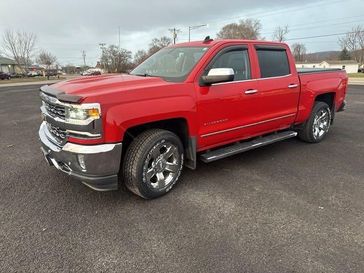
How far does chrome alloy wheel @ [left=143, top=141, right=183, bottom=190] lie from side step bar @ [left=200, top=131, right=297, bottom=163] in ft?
1.40

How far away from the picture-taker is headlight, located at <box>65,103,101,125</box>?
288 cm

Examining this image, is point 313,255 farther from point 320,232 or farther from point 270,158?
point 270,158

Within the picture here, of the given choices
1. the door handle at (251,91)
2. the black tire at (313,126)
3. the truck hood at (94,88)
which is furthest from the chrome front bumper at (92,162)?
the black tire at (313,126)

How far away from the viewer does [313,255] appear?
2.56m

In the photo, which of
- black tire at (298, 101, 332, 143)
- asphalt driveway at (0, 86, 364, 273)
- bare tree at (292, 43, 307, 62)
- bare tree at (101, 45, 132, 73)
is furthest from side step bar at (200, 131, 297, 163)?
bare tree at (292, 43, 307, 62)

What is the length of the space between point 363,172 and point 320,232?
204cm

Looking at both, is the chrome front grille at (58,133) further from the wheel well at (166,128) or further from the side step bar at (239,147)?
the side step bar at (239,147)

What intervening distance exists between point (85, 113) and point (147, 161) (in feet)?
2.95

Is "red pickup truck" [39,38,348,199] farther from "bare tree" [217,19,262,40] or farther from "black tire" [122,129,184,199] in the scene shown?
"bare tree" [217,19,262,40]

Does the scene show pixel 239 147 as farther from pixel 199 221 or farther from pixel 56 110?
pixel 56 110

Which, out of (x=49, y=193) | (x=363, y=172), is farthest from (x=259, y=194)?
(x=49, y=193)

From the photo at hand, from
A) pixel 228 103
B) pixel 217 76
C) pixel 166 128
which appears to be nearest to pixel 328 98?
pixel 228 103

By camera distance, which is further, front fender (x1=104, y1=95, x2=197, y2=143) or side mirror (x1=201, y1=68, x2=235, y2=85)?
side mirror (x1=201, y1=68, x2=235, y2=85)

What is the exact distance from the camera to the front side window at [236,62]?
405 cm
